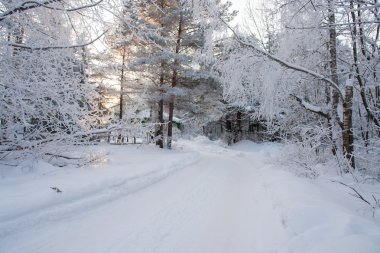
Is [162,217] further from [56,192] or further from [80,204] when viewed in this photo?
[56,192]

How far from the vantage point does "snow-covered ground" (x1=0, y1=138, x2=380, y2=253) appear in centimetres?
377

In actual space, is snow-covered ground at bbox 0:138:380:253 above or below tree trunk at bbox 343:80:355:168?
below

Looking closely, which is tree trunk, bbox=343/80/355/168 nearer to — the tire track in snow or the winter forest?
the winter forest

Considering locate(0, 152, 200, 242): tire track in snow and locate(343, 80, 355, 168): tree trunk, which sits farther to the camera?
locate(343, 80, 355, 168): tree trunk

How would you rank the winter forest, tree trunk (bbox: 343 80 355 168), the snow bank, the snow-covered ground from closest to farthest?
the snow-covered ground
the winter forest
the snow bank
tree trunk (bbox: 343 80 355 168)

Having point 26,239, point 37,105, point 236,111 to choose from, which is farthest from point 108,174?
point 236,111

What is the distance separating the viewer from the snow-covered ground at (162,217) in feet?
12.4

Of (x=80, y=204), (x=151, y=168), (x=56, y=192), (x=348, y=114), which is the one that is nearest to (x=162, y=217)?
(x=80, y=204)

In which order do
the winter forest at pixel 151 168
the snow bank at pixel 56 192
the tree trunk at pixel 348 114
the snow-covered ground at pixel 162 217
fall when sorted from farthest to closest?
the tree trunk at pixel 348 114 → the snow bank at pixel 56 192 → the winter forest at pixel 151 168 → the snow-covered ground at pixel 162 217

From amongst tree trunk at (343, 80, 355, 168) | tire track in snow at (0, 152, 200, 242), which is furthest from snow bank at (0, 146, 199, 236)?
tree trunk at (343, 80, 355, 168)

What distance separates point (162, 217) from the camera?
5.14 m

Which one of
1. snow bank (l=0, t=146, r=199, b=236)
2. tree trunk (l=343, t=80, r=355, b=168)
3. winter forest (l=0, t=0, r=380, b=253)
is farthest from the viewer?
tree trunk (l=343, t=80, r=355, b=168)

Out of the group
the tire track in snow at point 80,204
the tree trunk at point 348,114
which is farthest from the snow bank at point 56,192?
the tree trunk at point 348,114

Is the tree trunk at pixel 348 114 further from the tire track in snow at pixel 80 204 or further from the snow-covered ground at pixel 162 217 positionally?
the tire track in snow at pixel 80 204
